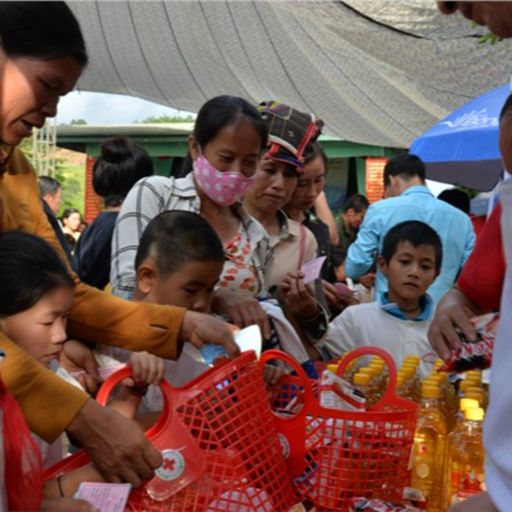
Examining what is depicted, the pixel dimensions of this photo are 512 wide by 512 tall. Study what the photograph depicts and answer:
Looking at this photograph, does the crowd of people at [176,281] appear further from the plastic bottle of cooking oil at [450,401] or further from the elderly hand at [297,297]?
the plastic bottle of cooking oil at [450,401]

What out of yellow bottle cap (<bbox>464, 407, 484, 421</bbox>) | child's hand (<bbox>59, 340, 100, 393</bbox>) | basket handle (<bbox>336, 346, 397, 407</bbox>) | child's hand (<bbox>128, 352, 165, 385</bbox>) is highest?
child's hand (<bbox>128, 352, 165, 385</bbox>)

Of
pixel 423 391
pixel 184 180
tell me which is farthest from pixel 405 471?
pixel 184 180

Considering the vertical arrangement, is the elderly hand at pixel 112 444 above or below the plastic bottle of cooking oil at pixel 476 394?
above

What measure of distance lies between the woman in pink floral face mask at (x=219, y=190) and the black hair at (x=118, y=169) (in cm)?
163

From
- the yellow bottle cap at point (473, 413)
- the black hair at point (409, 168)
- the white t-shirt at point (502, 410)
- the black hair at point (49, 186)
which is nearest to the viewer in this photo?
the white t-shirt at point (502, 410)

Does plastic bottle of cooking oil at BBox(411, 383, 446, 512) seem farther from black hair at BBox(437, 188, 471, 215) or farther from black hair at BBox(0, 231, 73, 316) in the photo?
black hair at BBox(437, 188, 471, 215)

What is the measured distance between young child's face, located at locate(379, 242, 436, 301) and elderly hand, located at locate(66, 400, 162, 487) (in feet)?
7.46

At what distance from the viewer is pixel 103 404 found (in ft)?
5.70

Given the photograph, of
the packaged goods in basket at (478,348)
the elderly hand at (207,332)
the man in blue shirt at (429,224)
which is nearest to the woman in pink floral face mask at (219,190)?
the elderly hand at (207,332)

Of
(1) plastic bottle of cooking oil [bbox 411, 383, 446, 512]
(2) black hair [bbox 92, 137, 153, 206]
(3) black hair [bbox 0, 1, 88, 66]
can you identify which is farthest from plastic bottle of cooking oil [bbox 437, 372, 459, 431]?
(2) black hair [bbox 92, 137, 153, 206]

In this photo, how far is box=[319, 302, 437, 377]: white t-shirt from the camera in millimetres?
3549

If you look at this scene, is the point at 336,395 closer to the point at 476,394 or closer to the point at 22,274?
the point at 476,394

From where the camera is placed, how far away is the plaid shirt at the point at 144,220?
8.77 ft

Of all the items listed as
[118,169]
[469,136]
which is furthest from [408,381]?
[469,136]
